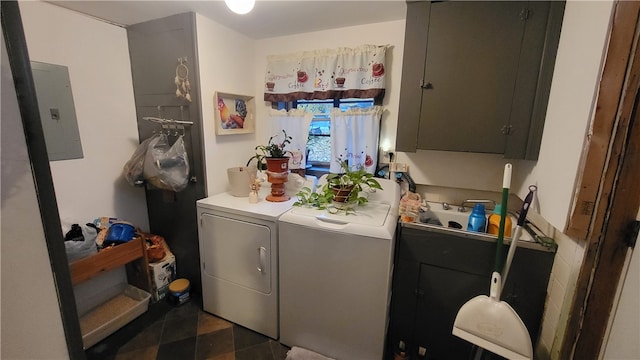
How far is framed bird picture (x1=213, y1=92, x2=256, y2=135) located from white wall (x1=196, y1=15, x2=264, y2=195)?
0.14ft

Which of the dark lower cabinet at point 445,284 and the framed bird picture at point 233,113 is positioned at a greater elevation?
the framed bird picture at point 233,113

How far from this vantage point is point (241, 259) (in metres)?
1.79

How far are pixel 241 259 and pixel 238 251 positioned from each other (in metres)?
0.06

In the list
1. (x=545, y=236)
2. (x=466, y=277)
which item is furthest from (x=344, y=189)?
(x=545, y=236)

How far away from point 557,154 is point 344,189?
1.10 m

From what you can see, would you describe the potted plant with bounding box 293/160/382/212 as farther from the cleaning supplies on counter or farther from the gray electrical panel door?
the gray electrical panel door

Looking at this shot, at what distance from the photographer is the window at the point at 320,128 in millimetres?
2219

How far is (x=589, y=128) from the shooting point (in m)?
1.00

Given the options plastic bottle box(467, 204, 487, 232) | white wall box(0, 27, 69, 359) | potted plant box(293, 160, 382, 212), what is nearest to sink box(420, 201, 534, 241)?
plastic bottle box(467, 204, 487, 232)

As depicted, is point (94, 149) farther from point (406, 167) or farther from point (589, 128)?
point (589, 128)

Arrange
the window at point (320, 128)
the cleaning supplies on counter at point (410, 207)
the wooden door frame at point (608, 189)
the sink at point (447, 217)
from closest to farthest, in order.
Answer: the wooden door frame at point (608, 189)
the cleaning supplies on counter at point (410, 207)
the sink at point (447, 217)
the window at point (320, 128)

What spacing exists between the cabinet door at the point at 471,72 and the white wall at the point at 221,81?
61.9 inches

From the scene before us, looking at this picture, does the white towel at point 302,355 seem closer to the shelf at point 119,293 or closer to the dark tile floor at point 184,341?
the dark tile floor at point 184,341

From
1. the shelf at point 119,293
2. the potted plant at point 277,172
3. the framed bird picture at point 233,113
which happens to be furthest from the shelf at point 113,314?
the framed bird picture at point 233,113
